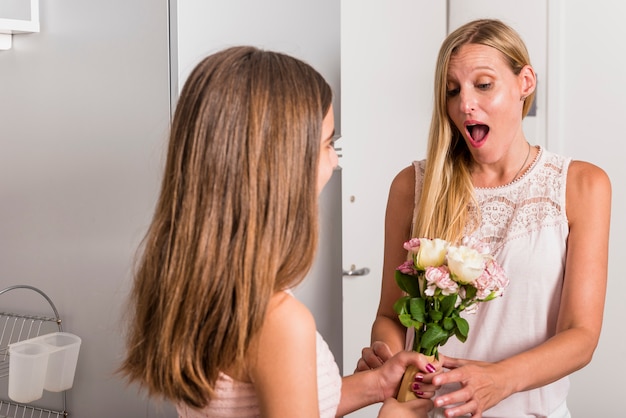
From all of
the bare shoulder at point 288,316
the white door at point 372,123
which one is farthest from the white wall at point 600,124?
the bare shoulder at point 288,316

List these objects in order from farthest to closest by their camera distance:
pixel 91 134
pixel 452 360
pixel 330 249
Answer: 1. pixel 330 249
2. pixel 91 134
3. pixel 452 360

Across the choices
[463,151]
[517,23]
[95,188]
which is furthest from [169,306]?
[517,23]

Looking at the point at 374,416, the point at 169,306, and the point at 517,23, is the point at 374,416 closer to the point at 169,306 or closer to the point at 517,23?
the point at 517,23

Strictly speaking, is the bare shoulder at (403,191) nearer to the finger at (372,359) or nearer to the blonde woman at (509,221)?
the blonde woman at (509,221)

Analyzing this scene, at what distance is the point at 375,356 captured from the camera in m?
1.54

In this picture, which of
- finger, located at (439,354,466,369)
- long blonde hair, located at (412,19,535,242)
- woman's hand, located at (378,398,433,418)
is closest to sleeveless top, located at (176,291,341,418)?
woman's hand, located at (378,398,433,418)

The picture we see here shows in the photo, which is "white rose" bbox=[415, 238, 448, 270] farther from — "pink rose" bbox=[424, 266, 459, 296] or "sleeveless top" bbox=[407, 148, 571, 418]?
"sleeveless top" bbox=[407, 148, 571, 418]

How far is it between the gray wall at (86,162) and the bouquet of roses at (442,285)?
2.60 ft

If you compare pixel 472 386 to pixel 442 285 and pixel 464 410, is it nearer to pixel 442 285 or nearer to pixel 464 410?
pixel 464 410

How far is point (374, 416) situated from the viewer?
2811 mm

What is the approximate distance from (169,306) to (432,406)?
0.59 m

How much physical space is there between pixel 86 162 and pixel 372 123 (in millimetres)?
1030

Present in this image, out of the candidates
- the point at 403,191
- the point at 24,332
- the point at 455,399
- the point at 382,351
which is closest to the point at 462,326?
the point at 455,399

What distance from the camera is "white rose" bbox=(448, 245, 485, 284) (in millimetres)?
1276
